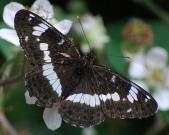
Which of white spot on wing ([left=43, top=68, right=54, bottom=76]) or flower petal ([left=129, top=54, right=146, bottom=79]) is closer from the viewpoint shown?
white spot on wing ([left=43, top=68, right=54, bottom=76])

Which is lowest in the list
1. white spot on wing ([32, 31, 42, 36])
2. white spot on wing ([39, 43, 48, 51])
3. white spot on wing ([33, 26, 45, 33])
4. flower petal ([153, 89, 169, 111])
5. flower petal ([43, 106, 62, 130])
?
flower petal ([153, 89, 169, 111])

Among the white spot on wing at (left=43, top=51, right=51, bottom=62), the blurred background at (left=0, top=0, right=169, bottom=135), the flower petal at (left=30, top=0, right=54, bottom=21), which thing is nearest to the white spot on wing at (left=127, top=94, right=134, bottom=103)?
the white spot on wing at (left=43, top=51, right=51, bottom=62)

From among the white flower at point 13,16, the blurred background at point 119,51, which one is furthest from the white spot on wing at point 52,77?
the blurred background at point 119,51

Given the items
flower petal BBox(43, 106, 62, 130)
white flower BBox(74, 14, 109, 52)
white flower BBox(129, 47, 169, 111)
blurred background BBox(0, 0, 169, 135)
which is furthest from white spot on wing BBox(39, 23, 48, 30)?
white flower BBox(74, 14, 109, 52)

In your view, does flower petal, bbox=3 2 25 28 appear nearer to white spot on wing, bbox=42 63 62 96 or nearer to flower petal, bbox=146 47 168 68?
white spot on wing, bbox=42 63 62 96

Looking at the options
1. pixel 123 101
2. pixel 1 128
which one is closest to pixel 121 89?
pixel 123 101

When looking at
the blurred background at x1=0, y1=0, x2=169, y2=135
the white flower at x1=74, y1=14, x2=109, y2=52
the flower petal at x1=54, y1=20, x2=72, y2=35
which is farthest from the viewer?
the white flower at x1=74, y1=14, x2=109, y2=52

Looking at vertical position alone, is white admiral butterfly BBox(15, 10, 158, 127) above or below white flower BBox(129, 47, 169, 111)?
above

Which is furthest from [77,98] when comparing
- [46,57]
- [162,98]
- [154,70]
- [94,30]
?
[94,30]

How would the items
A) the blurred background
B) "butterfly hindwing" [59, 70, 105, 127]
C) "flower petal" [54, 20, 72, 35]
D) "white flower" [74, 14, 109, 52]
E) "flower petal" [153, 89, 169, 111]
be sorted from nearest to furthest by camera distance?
1. "butterfly hindwing" [59, 70, 105, 127]
2. "flower petal" [54, 20, 72, 35]
3. "flower petal" [153, 89, 169, 111]
4. the blurred background
5. "white flower" [74, 14, 109, 52]
